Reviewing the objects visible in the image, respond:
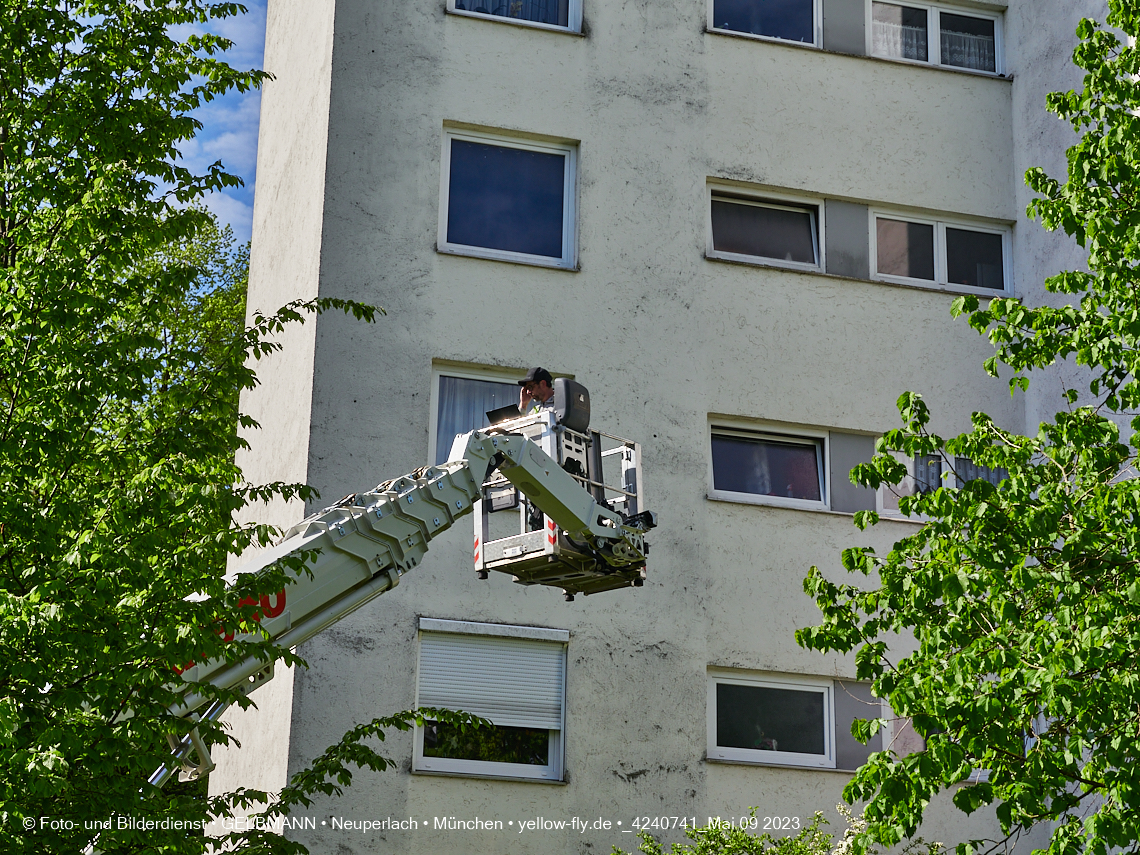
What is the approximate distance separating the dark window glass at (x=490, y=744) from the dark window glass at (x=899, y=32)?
9.18 m

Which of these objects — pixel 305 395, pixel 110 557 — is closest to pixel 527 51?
pixel 305 395

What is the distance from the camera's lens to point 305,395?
46.5 ft

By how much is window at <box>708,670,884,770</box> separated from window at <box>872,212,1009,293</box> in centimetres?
486

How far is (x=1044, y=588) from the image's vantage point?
29.1ft

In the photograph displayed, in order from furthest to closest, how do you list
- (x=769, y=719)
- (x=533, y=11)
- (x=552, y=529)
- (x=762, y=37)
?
(x=762, y=37)
(x=533, y=11)
(x=769, y=719)
(x=552, y=529)

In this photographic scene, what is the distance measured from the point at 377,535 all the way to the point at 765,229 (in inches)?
326

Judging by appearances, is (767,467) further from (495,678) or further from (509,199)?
(509,199)

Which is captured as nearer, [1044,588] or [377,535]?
[1044,588]

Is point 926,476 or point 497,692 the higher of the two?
point 926,476

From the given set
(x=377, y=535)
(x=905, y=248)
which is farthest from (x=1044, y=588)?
(x=905, y=248)

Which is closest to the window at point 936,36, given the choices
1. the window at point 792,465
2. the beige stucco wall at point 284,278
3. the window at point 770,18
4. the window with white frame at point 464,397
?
the window at point 770,18

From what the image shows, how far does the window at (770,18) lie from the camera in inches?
656

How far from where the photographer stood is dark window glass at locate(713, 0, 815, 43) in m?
16.7

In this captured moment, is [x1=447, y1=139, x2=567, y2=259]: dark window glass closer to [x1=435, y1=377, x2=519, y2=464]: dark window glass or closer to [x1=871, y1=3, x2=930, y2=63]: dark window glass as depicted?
[x1=435, y1=377, x2=519, y2=464]: dark window glass
